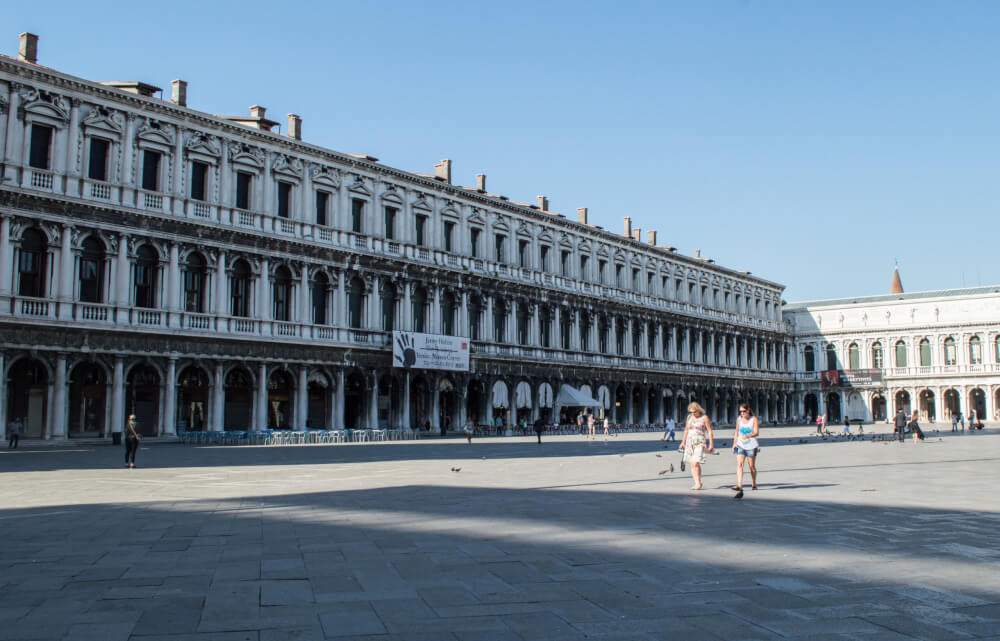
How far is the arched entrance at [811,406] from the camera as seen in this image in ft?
246

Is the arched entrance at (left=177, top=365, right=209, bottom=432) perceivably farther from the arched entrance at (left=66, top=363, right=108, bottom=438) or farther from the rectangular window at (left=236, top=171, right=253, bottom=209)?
the rectangular window at (left=236, top=171, right=253, bottom=209)

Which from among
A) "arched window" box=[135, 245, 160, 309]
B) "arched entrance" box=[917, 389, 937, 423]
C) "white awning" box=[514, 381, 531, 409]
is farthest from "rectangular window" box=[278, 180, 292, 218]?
"arched entrance" box=[917, 389, 937, 423]

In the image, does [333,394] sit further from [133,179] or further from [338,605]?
[338,605]

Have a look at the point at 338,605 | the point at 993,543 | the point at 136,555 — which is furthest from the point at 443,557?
the point at 993,543

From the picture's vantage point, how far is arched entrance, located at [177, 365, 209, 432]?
104 feet

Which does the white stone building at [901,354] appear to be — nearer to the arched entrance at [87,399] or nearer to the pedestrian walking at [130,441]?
the arched entrance at [87,399]

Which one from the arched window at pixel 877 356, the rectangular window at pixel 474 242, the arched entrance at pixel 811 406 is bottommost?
the arched entrance at pixel 811 406

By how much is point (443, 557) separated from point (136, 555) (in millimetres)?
2802

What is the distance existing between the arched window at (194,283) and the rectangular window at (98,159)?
4247 mm

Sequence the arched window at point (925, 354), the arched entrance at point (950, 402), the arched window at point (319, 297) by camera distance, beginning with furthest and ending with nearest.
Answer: the arched window at point (925, 354) < the arched entrance at point (950, 402) < the arched window at point (319, 297)

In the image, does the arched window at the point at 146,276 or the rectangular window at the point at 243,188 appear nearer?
the arched window at the point at 146,276

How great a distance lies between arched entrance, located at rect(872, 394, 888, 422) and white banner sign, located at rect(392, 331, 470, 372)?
4736 cm

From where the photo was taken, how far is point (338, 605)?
570 cm

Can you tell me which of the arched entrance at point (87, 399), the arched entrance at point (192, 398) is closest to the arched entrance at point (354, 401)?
the arched entrance at point (192, 398)
